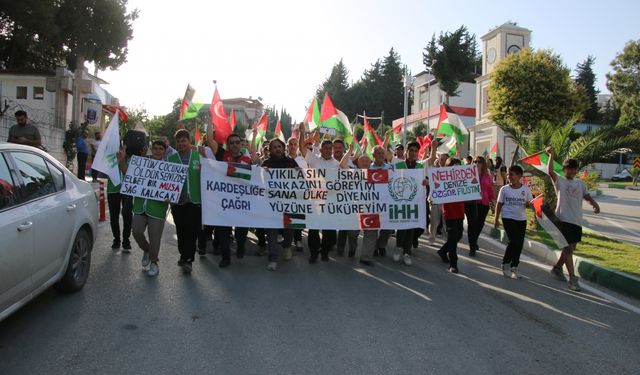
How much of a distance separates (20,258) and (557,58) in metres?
37.9

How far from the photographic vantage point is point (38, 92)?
31766mm

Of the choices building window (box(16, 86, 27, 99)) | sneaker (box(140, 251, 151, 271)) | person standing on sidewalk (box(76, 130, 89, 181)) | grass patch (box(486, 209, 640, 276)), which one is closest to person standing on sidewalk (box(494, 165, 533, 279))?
grass patch (box(486, 209, 640, 276))

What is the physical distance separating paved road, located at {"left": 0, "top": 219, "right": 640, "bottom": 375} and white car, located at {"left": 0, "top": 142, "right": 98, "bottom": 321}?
391 millimetres

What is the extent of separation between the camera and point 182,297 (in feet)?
17.7

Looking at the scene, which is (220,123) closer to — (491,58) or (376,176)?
(376,176)

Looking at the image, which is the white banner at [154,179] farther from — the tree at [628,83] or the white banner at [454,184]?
the tree at [628,83]

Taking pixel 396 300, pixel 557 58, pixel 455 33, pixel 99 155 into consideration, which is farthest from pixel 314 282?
pixel 455 33

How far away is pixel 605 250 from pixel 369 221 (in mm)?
4876

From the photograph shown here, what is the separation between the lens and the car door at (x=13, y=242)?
11.8 feet

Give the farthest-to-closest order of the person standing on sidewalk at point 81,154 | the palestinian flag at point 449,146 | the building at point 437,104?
the building at point 437,104 < the person standing on sidewalk at point 81,154 < the palestinian flag at point 449,146

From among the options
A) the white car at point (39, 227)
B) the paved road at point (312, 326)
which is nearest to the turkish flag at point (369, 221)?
the paved road at point (312, 326)

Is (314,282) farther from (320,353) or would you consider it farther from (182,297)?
(320,353)

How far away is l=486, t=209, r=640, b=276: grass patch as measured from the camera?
7.63 metres

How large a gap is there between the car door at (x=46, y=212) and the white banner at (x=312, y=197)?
2.28 meters
